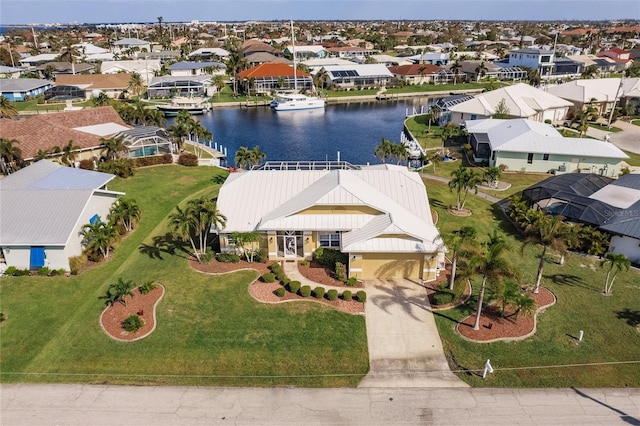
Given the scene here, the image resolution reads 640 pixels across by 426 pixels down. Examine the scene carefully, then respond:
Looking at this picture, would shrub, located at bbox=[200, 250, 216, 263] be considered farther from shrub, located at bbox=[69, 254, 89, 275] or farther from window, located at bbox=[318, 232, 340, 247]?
shrub, located at bbox=[69, 254, 89, 275]

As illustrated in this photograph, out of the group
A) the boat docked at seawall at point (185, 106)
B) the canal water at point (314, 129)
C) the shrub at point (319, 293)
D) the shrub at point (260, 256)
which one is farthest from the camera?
the boat docked at seawall at point (185, 106)

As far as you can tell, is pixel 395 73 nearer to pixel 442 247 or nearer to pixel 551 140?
pixel 551 140

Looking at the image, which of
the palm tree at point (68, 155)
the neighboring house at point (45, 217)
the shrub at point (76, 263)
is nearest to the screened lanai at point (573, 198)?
the neighboring house at point (45, 217)

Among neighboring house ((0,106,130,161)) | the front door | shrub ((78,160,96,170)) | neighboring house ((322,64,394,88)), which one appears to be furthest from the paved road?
neighboring house ((322,64,394,88))

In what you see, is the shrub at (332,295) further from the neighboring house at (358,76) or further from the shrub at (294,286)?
the neighboring house at (358,76)

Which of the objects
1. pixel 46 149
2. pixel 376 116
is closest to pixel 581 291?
pixel 46 149

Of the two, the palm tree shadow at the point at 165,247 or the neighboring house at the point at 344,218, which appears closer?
the neighboring house at the point at 344,218
